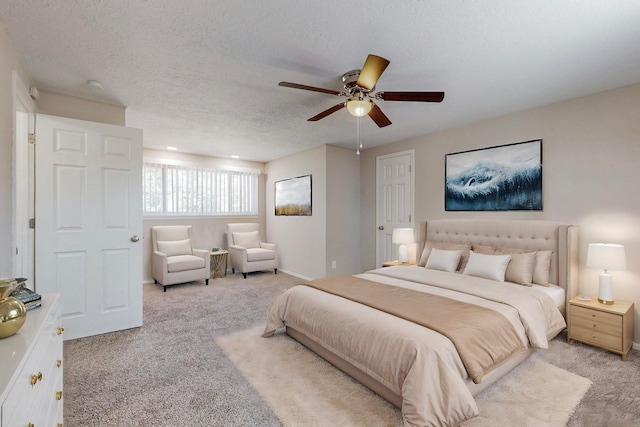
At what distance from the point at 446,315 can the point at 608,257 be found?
1770mm

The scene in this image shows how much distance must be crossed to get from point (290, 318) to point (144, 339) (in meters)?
1.46

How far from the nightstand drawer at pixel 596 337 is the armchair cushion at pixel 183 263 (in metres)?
4.92

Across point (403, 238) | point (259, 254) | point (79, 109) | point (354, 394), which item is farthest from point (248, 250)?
point (354, 394)

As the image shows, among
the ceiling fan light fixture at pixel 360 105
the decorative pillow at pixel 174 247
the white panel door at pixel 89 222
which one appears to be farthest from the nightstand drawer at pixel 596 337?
the decorative pillow at pixel 174 247

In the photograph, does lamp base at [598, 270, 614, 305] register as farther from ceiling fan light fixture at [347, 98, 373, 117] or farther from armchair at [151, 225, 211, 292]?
armchair at [151, 225, 211, 292]

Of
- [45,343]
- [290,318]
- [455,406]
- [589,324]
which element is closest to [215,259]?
[290,318]

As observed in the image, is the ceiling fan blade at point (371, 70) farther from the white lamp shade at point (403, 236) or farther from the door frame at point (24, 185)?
the door frame at point (24, 185)

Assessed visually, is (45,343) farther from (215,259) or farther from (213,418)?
(215,259)

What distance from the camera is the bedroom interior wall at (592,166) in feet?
8.98

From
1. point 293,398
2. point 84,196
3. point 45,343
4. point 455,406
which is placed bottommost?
point 293,398

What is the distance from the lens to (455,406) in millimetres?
1619

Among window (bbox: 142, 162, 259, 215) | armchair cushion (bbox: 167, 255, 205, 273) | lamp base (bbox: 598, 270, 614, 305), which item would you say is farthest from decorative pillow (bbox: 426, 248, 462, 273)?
window (bbox: 142, 162, 259, 215)

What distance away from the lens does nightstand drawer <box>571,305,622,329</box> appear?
2.53 meters

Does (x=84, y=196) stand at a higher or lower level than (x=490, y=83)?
lower
